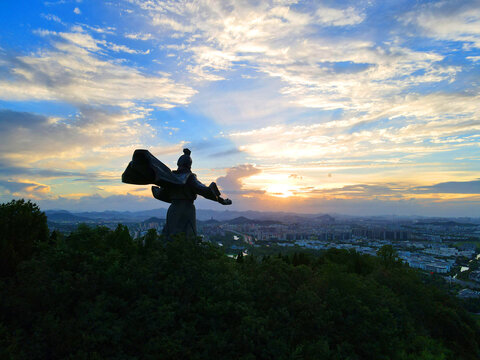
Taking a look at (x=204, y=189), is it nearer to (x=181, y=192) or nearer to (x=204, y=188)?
(x=204, y=188)

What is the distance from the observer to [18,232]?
34.4 feet

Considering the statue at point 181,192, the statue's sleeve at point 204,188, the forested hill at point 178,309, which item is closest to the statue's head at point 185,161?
the statue at point 181,192

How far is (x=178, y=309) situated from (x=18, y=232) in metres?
7.19

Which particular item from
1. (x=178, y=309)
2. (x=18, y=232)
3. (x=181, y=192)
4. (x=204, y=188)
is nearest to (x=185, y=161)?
(x=181, y=192)

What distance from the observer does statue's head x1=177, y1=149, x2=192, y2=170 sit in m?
10.9

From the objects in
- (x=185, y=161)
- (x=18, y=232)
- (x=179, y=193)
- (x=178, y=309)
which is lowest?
(x=178, y=309)

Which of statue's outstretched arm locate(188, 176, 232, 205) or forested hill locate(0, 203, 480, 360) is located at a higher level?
statue's outstretched arm locate(188, 176, 232, 205)

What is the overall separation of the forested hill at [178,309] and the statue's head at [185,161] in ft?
8.65

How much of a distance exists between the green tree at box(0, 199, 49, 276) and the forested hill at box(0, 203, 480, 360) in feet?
0.16

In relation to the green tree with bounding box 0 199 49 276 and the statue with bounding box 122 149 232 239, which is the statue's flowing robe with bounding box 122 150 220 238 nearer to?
the statue with bounding box 122 149 232 239

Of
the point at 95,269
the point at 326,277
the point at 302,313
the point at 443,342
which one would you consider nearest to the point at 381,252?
the point at 443,342

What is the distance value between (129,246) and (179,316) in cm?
407

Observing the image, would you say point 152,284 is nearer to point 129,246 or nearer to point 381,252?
point 129,246

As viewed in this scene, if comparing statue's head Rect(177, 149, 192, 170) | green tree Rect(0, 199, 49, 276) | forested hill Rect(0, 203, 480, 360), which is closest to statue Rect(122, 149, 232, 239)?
statue's head Rect(177, 149, 192, 170)
